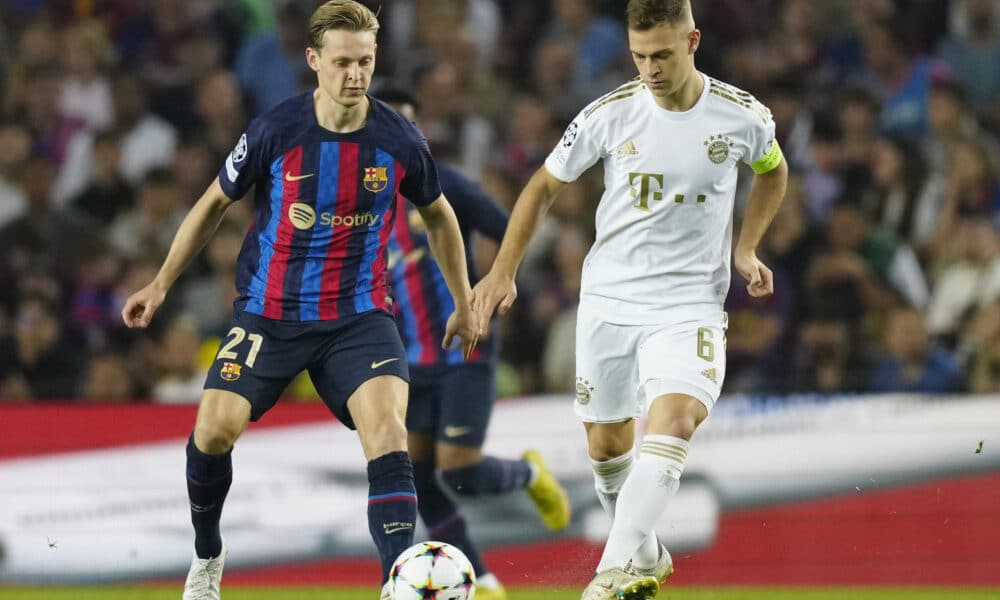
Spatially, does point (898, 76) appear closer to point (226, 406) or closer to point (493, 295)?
point (493, 295)

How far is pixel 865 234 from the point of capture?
10.2 meters

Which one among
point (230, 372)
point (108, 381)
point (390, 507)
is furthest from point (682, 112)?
point (108, 381)

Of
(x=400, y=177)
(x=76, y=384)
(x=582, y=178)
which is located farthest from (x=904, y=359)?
(x=76, y=384)

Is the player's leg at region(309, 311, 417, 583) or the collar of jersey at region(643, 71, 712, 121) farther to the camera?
the collar of jersey at region(643, 71, 712, 121)

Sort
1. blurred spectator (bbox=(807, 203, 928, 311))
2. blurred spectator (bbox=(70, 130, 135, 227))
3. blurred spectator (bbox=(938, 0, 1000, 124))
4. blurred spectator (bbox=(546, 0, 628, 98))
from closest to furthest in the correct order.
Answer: blurred spectator (bbox=(807, 203, 928, 311)), blurred spectator (bbox=(70, 130, 135, 227)), blurred spectator (bbox=(938, 0, 1000, 124)), blurred spectator (bbox=(546, 0, 628, 98))

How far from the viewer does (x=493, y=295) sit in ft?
19.8

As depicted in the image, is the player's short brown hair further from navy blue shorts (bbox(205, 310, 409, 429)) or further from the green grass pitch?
the green grass pitch

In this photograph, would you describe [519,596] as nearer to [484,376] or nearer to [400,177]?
[484,376]

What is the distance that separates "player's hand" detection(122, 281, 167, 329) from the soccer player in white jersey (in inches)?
48.3

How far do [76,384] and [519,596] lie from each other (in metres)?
3.13

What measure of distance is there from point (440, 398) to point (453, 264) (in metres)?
1.46

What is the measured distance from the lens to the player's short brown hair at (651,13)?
5.78 m

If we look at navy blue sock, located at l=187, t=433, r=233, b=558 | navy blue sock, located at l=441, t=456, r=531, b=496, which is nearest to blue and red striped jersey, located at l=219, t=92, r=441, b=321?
navy blue sock, located at l=187, t=433, r=233, b=558

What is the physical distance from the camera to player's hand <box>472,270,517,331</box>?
19.8 feet
